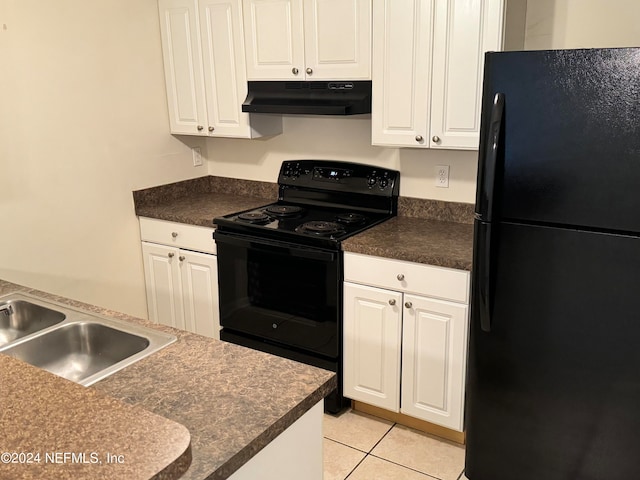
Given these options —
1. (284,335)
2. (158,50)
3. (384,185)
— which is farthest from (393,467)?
(158,50)

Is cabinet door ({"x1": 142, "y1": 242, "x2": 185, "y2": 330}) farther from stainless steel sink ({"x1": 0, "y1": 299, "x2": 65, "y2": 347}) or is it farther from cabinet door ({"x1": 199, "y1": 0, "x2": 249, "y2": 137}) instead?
stainless steel sink ({"x1": 0, "y1": 299, "x2": 65, "y2": 347})

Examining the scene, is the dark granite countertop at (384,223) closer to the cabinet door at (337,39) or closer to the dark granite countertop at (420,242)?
the dark granite countertop at (420,242)

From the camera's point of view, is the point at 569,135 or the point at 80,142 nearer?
the point at 569,135

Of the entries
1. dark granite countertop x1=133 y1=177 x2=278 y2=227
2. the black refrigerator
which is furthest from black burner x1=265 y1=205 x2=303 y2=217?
the black refrigerator

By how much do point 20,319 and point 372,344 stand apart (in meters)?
1.45

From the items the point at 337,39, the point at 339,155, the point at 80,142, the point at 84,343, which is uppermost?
the point at 337,39

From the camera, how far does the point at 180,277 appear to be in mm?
3238

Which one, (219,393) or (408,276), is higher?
(219,393)

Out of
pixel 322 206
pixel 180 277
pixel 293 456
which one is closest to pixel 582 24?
pixel 322 206

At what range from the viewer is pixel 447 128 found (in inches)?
99.7

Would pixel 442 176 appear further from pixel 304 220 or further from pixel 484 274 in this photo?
pixel 484 274

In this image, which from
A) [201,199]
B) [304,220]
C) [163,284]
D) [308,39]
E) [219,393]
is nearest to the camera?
[219,393]

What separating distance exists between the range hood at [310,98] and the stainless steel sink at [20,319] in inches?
58.5

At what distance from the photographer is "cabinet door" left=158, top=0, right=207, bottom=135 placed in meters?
3.14
